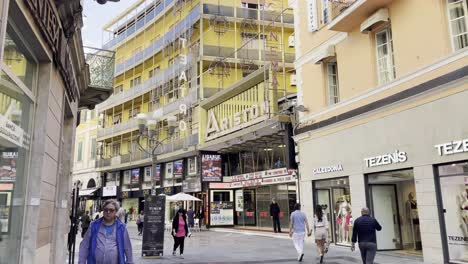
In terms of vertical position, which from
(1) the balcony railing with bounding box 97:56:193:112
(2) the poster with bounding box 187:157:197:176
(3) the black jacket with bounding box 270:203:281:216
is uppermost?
(1) the balcony railing with bounding box 97:56:193:112

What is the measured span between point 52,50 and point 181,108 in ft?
85.8

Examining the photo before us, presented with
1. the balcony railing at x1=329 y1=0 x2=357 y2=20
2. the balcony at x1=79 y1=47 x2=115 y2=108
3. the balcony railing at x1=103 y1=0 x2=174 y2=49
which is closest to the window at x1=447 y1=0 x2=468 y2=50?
the balcony railing at x1=329 y1=0 x2=357 y2=20

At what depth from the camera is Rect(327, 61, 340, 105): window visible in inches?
695

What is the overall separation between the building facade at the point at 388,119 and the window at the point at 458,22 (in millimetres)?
28

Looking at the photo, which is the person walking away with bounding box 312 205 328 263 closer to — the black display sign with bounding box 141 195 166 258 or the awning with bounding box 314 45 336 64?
the black display sign with bounding box 141 195 166 258

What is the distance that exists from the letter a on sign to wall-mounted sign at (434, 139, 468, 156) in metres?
18.7

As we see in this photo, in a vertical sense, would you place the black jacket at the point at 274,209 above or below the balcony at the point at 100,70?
below

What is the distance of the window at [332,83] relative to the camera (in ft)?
57.9

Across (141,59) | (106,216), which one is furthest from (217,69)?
(106,216)

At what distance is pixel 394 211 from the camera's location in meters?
14.8

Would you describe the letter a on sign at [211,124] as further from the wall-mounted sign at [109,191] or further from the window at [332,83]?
the wall-mounted sign at [109,191]

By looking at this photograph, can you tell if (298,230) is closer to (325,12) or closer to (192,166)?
(325,12)

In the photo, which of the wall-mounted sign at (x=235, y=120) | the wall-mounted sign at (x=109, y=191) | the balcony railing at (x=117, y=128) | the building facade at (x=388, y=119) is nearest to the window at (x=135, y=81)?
the balcony railing at (x=117, y=128)

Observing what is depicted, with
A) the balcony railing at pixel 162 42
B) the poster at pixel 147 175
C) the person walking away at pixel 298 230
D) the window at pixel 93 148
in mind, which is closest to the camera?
the person walking away at pixel 298 230
